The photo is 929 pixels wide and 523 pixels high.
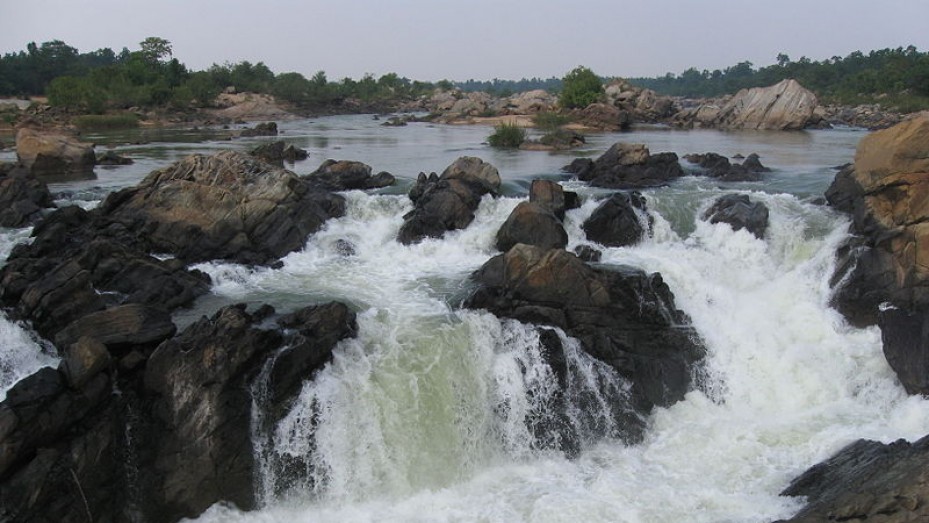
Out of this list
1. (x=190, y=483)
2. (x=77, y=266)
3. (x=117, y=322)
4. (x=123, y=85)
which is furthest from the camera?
(x=123, y=85)

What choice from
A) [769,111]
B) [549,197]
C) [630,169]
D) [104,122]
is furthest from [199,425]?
[769,111]

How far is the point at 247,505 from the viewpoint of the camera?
1072 centimetres

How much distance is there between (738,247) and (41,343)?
1559 cm

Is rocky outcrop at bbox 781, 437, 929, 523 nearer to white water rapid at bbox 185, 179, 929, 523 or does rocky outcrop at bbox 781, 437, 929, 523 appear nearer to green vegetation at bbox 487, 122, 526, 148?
white water rapid at bbox 185, 179, 929, 523

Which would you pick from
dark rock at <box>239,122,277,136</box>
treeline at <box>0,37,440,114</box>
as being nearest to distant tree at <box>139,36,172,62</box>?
treeline at <box>0,37,440,114</box>

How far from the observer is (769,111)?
189 feet

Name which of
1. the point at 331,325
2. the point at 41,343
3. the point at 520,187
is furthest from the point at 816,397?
the point at 41,343

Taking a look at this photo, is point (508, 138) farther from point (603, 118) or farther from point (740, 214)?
point (603, 118)

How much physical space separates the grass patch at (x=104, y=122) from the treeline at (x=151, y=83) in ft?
24.4

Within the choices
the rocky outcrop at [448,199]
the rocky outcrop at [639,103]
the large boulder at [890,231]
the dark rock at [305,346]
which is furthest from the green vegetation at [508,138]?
the rocky outcrop at [639,103]

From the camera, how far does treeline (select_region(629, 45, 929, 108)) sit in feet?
234

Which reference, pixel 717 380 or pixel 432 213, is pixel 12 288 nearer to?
pixel 432 213

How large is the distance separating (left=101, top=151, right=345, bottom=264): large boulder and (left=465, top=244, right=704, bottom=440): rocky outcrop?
20.2 feet

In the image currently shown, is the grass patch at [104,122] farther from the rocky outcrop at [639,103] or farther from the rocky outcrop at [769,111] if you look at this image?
the rocky outcrop at [769,111]
